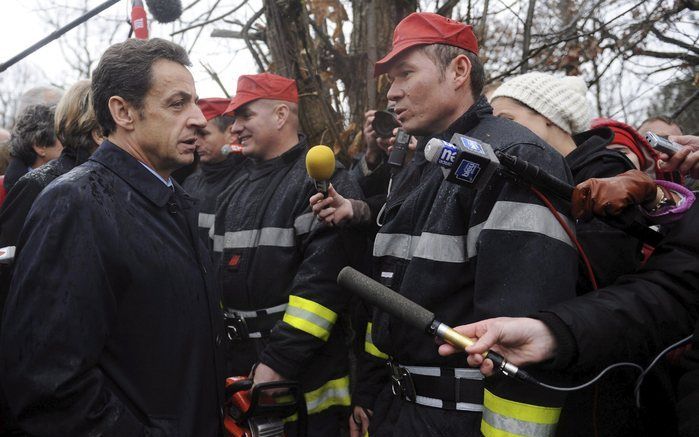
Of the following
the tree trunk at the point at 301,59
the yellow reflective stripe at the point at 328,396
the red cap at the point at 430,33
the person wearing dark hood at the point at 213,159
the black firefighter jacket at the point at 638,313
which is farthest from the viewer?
the person wearing dark hood at the point at 213,159

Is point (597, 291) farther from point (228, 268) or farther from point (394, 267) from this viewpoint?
point (228, 268)

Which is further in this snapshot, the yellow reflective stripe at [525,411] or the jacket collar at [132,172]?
the jacket collar at [132,172]

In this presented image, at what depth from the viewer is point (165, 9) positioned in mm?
3857

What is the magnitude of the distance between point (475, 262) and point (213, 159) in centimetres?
325

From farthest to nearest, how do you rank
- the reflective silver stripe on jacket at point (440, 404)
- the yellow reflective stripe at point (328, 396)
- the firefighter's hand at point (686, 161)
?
the yellow reflective stripe at point (328, 396) → the firefighter's hand at point (686, 161) → the reflective silver stripe on jacket at point (440, 404)

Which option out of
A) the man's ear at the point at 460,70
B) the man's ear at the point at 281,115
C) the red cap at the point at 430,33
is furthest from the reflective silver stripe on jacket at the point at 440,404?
the man's ear at the point at 281,115

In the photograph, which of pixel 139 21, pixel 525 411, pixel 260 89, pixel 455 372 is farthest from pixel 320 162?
pixel 139 21

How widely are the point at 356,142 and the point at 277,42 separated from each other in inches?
39.2

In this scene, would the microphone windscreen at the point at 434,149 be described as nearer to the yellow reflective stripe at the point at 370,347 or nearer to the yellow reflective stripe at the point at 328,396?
the yellow reflective stripe at the point at 370,347

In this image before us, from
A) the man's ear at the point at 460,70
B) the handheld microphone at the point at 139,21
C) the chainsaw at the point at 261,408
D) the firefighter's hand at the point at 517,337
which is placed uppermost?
the handheld microphone at the point at 139,21

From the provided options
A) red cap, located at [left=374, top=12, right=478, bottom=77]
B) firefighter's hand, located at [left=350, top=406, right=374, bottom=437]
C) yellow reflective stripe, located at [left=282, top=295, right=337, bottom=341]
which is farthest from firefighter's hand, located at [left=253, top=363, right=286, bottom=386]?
red cap, located at [left=374, top=12, right=478, bottom=77]

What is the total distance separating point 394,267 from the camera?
229 centimetres

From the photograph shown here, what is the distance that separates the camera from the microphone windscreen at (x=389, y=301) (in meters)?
1.55

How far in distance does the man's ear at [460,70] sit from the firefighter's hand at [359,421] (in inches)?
63.9
